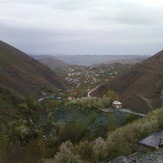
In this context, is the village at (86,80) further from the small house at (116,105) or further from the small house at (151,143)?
the small house at (151,143)

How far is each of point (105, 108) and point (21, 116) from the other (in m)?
14.5

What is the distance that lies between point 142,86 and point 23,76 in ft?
131

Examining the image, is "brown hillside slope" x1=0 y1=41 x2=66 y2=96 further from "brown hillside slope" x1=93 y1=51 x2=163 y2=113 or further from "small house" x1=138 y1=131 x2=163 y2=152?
"small house" x1=138 y1=131 x2=163 y2=152

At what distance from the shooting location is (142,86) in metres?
60.1

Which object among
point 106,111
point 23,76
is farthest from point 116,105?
point 23,76

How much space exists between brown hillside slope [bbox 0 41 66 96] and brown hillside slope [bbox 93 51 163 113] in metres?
18.9

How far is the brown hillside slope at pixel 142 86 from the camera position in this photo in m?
51.1

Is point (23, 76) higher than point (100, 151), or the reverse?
point (23, 76)

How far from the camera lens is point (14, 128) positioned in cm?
3953

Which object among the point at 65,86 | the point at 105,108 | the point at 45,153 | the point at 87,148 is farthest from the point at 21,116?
the point at 65,86

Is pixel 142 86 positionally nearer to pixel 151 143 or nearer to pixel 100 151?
pixel 151 143

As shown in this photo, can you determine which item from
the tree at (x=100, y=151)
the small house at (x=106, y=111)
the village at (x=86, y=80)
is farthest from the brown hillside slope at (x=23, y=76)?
the tree at (x=100, y=151)

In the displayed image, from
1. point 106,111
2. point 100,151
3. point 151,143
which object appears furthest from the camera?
point 106,111

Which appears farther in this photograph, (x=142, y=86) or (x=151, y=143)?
(x=142, y=86)
